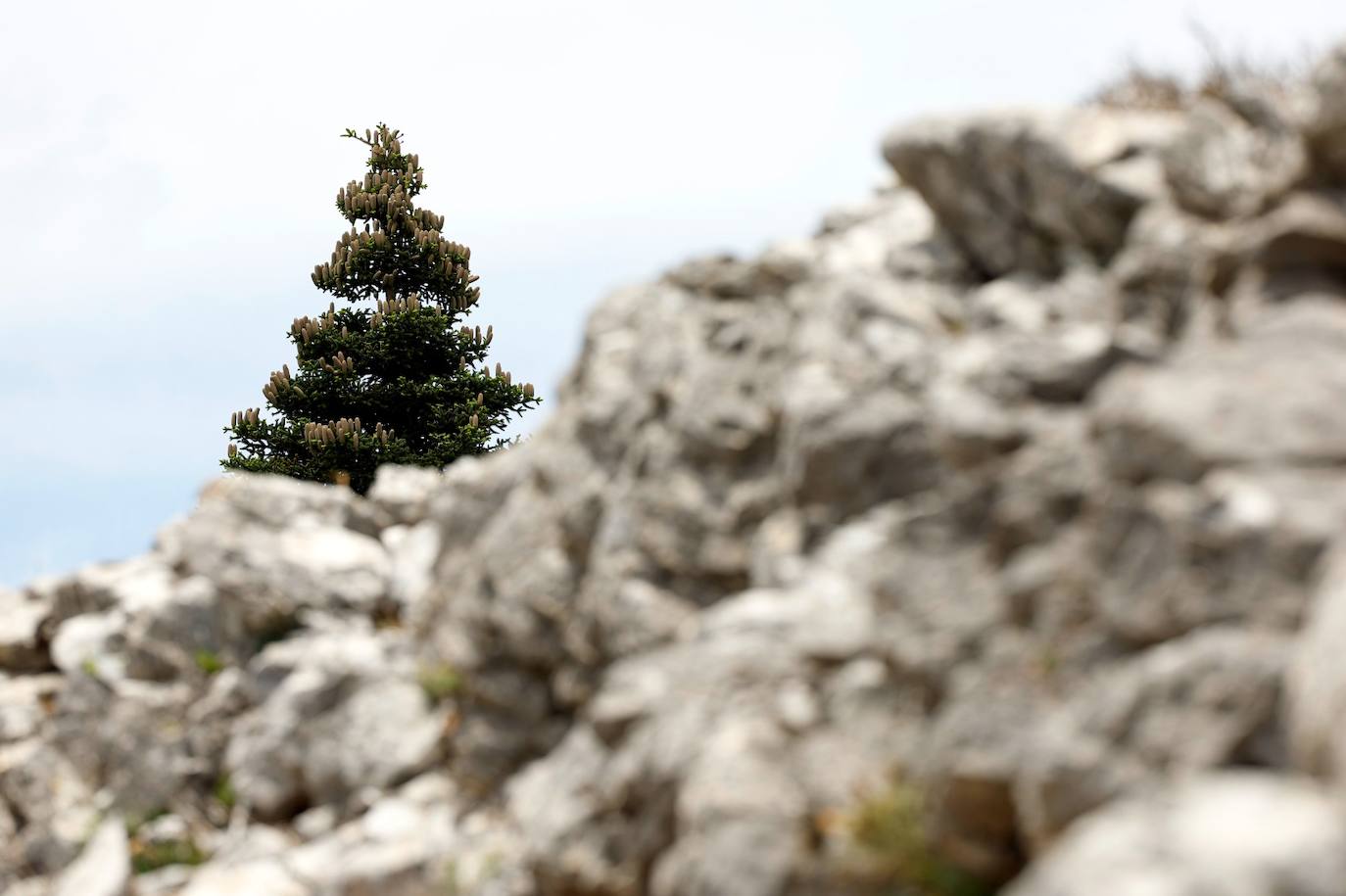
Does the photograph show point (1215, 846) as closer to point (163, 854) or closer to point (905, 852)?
point (905, 852)

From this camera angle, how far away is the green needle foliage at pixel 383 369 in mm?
33188

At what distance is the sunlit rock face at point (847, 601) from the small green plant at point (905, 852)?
26 millimetres

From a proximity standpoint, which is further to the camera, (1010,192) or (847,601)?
(1010,192)

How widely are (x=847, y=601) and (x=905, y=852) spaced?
76.7 inches

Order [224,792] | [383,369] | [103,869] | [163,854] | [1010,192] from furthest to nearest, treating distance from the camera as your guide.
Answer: [383,369]
[224,792]
[163,854]
[103,869]
[1010,192]

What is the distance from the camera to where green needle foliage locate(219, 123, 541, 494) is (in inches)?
1307

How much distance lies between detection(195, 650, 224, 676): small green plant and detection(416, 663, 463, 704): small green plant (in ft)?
9.17

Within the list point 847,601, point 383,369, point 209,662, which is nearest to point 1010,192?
point 847,601

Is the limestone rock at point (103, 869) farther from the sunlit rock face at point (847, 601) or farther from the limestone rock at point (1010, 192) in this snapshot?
the limestone rock at point (1010, 192)

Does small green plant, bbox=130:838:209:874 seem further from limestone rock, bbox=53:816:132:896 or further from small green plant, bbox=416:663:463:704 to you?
small green plant, bbox=416:663:463:704

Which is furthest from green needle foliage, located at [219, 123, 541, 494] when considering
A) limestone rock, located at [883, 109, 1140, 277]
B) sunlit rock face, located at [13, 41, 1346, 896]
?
limestone rock, located at [883, 109, 1140, 277]

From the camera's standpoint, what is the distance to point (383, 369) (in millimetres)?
34688

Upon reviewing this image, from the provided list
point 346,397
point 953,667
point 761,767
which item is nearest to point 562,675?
point 761,767

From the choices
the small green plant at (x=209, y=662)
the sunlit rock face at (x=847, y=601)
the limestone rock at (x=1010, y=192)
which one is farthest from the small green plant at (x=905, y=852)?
the small green plant at (x=209, y=662)
